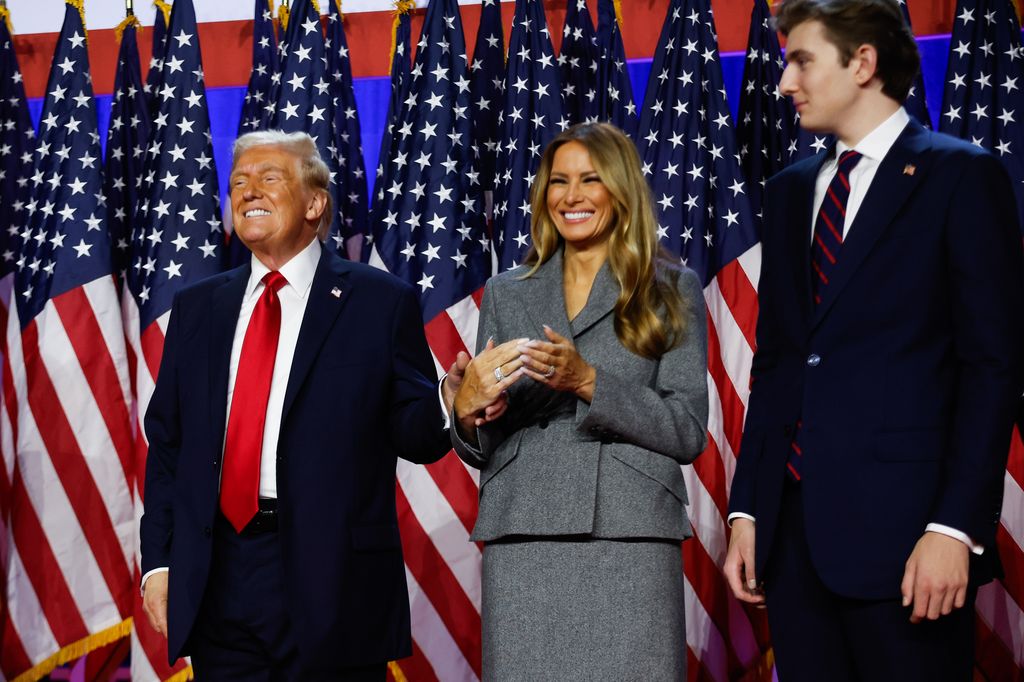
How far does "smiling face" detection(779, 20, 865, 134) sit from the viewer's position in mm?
1887

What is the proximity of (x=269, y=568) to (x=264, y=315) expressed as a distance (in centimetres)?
53

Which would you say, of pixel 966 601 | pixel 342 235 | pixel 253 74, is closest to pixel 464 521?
pixel 342 235

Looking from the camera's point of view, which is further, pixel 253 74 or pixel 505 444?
pixel 253 74

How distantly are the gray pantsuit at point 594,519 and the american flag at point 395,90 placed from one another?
1736mm

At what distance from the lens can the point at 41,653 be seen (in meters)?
3.73

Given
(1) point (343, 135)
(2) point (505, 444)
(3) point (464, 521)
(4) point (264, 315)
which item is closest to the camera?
(2) point (505, 444)

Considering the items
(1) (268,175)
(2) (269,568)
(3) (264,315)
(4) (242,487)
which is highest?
(1) (268,175)

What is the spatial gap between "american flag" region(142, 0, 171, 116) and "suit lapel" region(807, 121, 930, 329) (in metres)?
2.87

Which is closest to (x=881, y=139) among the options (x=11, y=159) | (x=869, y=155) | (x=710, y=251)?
(x=869, y=155)

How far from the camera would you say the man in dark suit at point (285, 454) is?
2223mm

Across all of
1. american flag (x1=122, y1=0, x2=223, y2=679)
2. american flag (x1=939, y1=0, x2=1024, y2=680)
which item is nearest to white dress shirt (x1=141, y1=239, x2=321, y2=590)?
american flag (x1=122, y1=0, x2=223, y2=679)

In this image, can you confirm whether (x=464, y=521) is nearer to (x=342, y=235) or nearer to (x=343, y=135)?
(x=342, y=235)

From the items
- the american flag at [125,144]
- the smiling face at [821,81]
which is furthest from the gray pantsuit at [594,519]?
the american flag at [125,144]

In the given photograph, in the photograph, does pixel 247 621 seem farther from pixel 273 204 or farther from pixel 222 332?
pixel 273 204
